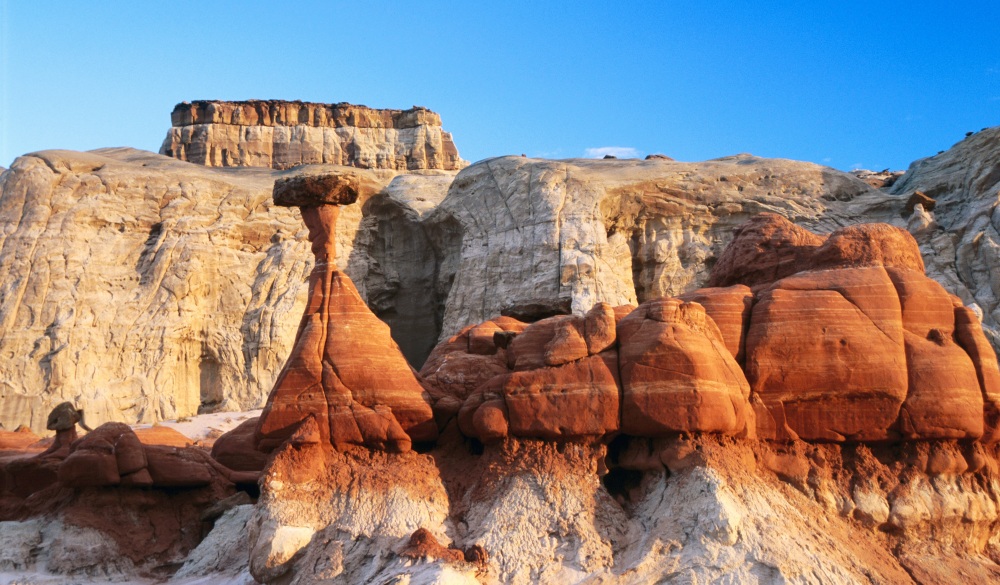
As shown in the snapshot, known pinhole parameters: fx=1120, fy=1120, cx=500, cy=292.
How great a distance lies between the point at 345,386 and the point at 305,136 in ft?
179

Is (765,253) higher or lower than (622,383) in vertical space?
higher

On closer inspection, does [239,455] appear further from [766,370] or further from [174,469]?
[766,370]

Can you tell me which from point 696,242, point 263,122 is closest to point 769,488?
point 696,242

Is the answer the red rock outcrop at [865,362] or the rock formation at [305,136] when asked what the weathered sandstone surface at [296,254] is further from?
the rock formation at [305,136]

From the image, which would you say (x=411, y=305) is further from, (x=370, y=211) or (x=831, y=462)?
(x=831, y=462)

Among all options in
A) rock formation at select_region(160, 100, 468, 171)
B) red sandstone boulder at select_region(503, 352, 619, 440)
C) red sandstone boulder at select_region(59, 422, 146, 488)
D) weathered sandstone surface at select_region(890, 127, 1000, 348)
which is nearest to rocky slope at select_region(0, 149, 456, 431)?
red sandstone boulder at select_region(59, 422, 146, 488)

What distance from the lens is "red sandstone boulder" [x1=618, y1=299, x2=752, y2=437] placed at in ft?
54.1

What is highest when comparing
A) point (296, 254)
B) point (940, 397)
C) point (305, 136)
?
point (305, 136)

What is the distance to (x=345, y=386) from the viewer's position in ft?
58.5

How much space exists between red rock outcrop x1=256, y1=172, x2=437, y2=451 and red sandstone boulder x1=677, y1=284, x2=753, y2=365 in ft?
15.8

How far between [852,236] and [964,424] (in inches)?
146

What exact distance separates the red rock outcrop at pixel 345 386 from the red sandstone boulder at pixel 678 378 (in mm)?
3411

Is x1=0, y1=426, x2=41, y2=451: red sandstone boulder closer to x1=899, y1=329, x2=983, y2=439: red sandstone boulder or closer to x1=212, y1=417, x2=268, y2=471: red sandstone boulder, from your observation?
x1=212, y1=417, x2=268, y2=471: red sandstone boulder

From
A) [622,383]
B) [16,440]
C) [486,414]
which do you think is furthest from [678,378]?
[16,440]
